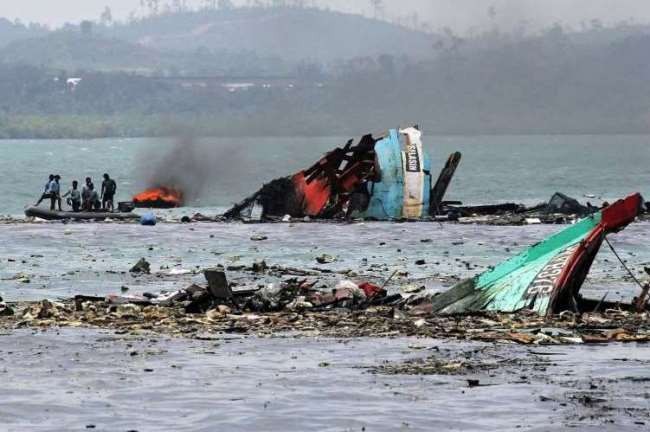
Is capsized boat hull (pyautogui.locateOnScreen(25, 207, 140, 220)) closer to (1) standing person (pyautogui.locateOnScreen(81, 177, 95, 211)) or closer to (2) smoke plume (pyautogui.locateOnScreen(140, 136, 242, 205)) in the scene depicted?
(1) standing person (pyautogui.locateOnScreen(81, 177, 95, 211))

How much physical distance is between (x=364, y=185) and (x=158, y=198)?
17111mm

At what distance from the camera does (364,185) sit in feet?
175

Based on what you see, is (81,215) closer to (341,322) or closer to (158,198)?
(158,198)

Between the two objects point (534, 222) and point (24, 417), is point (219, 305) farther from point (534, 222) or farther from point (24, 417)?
point (534, 222)

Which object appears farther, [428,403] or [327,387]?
[327,387]

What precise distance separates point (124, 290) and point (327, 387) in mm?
12643

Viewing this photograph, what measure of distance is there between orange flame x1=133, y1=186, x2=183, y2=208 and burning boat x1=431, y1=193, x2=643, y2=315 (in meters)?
41.4

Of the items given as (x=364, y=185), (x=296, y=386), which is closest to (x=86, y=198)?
(x=364, y=185)

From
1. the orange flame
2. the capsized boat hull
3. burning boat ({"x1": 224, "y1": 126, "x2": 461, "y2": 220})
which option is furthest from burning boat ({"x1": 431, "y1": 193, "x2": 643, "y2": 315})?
the orange flame

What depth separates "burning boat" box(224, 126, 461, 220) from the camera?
5322 cm

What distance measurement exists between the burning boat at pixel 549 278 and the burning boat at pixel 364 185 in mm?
27101

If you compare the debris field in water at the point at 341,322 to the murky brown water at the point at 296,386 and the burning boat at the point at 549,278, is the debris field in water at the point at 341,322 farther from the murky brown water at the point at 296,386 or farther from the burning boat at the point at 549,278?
the murky brown water at the point at 296,386

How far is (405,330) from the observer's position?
2314 cm

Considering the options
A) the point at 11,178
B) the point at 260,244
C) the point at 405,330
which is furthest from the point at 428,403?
the point at 11,178
